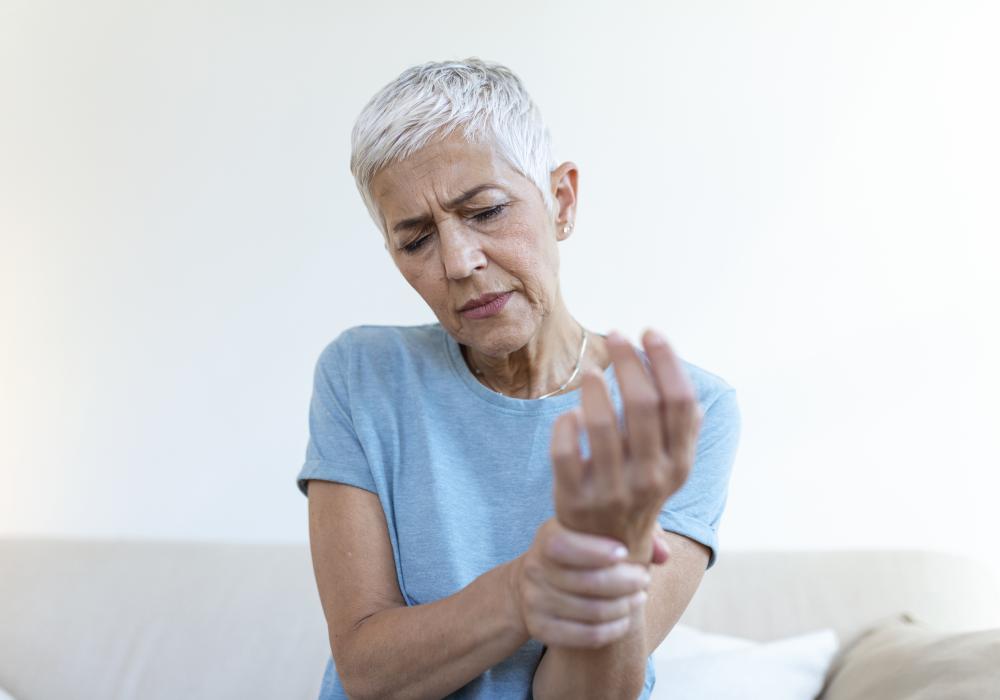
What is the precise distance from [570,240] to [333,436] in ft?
3.68

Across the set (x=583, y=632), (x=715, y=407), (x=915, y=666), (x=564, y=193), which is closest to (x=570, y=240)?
(x=564, y=193)

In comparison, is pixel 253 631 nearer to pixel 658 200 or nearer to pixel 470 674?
pixel 470 674

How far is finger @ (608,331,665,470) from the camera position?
2.60 ft

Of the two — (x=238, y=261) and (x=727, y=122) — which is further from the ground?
(x=727, y=122)

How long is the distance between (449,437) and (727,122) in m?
1.30

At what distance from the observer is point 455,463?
1.38 m

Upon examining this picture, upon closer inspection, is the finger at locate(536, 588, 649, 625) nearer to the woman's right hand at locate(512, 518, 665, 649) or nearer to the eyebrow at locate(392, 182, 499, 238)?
the woman's right hand at locate(512, 518, 665, 649)

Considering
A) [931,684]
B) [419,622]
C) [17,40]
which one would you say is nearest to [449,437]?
[419,622]

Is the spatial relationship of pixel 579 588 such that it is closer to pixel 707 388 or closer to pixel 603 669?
pixel 603 669

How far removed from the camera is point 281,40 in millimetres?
2486

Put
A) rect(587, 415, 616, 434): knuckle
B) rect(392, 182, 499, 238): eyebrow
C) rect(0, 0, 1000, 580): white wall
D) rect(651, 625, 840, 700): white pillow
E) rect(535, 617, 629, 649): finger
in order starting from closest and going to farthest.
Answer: rect(587, 415, 616, 434): knuckle
rect(535, 617, 629, 649): finger
rect(392, 182, 499, 238): eyebrow
rect(651, 625, 840, 700): white pillow
rect(0, 0, 1000, 580): white wall

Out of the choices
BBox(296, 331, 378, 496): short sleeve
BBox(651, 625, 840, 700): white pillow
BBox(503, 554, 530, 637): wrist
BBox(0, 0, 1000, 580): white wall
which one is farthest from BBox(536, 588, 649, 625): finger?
BBox(0, 0, 1000, 580): white wall

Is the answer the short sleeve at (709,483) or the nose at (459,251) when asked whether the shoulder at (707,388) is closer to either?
the short sleeve at (709,483)

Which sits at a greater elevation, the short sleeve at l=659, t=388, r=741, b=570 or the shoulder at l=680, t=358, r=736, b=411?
the shoulder at l=680, t=358, r=736, b=411
